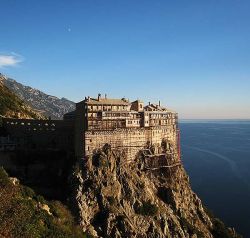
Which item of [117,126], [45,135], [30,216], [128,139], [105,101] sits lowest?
[30,216]

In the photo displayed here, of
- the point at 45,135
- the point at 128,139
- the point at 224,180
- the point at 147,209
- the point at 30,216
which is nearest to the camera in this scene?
the point at 30,216

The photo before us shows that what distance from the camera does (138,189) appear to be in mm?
64562

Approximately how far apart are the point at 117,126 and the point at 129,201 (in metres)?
13.0

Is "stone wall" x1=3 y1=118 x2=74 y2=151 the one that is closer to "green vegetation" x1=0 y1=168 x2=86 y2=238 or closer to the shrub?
"green vegetation" x1=0 y1=168 x2=86 y2=238

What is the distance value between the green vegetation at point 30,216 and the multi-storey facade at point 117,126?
10.4 metres

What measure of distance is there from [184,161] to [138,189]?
87.2 meters

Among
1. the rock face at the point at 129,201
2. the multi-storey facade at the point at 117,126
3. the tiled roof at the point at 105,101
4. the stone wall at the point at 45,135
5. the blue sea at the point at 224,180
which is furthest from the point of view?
the blue sea at the point at 224,180

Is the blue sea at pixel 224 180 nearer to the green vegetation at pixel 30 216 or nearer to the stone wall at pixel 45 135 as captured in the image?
the stone wall at pixel 45 135

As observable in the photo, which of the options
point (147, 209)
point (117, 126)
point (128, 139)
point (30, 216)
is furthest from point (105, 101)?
point (30, 216)

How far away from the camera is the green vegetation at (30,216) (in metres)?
44.7

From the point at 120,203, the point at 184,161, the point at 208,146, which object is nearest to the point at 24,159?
the point at 120,203

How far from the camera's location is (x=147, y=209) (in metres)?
63.7

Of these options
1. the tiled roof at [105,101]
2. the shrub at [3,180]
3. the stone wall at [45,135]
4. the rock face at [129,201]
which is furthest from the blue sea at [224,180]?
the shrub at [3,180]

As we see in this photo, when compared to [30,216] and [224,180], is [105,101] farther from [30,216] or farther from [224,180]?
[224,180]
